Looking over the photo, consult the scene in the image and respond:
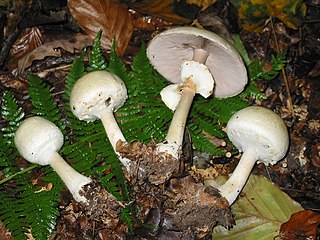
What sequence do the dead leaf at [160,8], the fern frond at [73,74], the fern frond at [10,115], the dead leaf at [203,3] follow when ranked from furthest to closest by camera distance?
the dead leaf at [203,3] → the dead leaf at [160,8] → the fern frond at [73,74] → the fern frond at [10,115]

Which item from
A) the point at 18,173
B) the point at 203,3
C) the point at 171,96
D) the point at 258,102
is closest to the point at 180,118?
the point at 171,96

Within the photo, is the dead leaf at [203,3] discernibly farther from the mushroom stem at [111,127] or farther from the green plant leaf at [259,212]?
the green plant leaf at [259,212]

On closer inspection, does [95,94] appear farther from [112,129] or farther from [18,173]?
[18,173]

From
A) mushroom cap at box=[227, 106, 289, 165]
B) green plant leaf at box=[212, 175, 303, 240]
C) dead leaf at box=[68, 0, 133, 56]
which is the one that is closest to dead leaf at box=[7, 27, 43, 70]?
dead leaf at box=[68, 0, 133, 56]

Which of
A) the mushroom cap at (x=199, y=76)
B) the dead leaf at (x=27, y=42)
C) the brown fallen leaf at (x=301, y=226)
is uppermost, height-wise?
the mushroom cap at (x=199, y=76)

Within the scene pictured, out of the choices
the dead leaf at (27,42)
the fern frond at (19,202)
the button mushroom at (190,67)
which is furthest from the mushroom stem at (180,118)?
the dead leaf at (27,42)

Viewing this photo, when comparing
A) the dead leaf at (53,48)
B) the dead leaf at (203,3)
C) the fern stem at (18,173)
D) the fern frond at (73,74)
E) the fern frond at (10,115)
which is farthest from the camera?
the dead leaf at (203,3)

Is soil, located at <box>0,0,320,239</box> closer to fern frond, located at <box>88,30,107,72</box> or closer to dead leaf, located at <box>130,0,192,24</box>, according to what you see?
dead leaf, located at <box>130,0,192,24</box>
